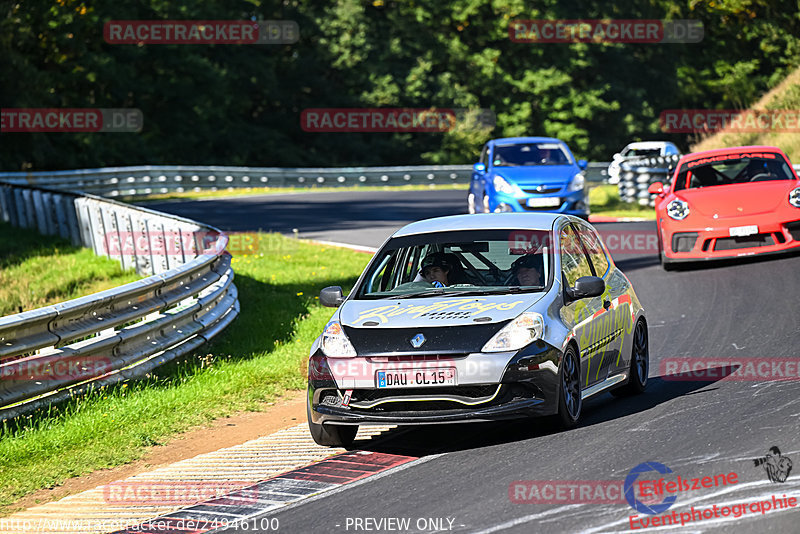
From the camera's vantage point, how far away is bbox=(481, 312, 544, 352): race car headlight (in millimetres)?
7508

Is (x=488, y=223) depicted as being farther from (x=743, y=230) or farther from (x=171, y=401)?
(x=743, y=230)

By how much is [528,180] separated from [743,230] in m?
6.58

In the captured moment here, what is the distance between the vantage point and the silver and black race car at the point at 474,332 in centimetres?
746

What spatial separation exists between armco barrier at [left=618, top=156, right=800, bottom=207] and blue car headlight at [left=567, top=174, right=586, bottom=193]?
6.97 metres

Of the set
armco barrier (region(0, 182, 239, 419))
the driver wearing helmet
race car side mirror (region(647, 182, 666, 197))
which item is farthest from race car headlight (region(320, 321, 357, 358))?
race car side mirror (region(647, 182, 666, 197))

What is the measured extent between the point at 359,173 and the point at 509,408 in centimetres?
4148

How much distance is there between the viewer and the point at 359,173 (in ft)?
159

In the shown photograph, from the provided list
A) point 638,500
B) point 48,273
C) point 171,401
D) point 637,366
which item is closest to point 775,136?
point 48,273

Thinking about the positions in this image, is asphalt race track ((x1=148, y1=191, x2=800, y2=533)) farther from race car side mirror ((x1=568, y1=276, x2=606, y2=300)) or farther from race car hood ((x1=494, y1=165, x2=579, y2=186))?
race car hood ((x1=494, y1=165, x2=579, y2=186))

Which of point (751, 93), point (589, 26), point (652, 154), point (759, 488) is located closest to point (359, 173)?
point (652, 154)

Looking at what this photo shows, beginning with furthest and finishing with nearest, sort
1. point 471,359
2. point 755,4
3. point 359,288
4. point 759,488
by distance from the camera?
Answer: point 755,4 → point 359,288 → point 471,359 → point 759,488

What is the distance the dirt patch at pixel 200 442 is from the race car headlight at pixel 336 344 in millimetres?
1420

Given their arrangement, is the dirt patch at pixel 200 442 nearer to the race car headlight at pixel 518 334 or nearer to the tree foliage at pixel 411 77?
the race car headlight at pixel 518 334

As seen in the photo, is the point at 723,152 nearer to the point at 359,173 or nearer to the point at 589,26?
the point at 359,173
